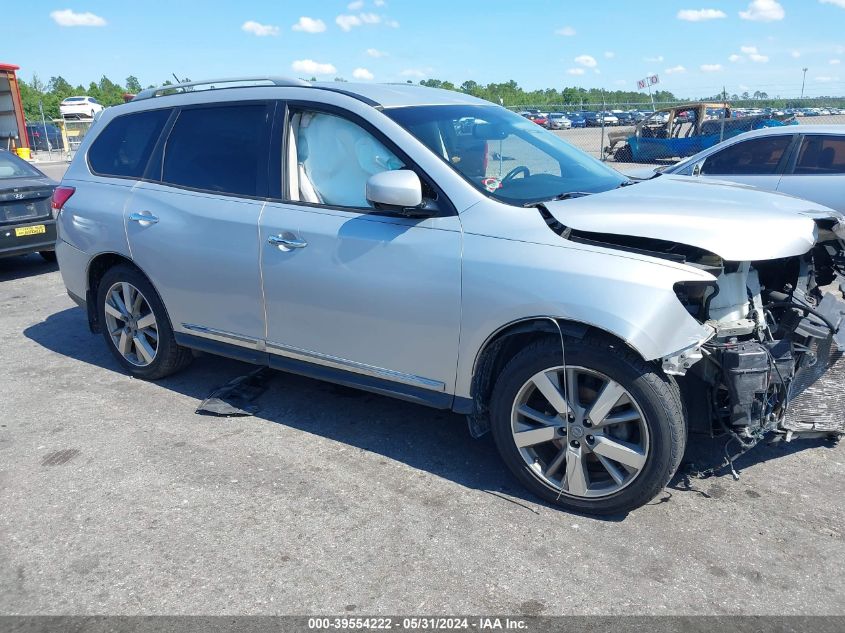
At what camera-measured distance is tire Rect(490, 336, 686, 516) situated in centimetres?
304

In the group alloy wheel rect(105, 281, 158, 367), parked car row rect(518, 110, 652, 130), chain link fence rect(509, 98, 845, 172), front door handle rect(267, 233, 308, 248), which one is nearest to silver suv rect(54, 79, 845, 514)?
front door handle rect(267, 233, 308, 248)

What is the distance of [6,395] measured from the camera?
495cm

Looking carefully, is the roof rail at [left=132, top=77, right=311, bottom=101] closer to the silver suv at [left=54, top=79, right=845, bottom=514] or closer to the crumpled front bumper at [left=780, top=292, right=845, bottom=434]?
the silver suv at [left=54, top=79, right=845, bottom=514]

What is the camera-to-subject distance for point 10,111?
73.9ft

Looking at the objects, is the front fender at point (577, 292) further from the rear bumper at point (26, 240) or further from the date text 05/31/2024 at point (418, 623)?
the rear bumper at point (26, 240)

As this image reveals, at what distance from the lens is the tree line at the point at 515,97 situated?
68.0ft

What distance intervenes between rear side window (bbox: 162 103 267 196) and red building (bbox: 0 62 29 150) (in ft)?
69.7

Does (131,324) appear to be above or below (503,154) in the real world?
below

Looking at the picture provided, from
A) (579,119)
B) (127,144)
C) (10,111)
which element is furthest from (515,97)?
(127,144)

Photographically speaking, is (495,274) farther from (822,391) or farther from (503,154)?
(822,391)

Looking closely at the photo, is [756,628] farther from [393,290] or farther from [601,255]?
[393,290]

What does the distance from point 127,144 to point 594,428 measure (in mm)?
3850

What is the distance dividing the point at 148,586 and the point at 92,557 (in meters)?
0.39

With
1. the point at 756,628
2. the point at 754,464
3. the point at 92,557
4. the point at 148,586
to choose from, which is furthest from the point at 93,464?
the point at 754,464
